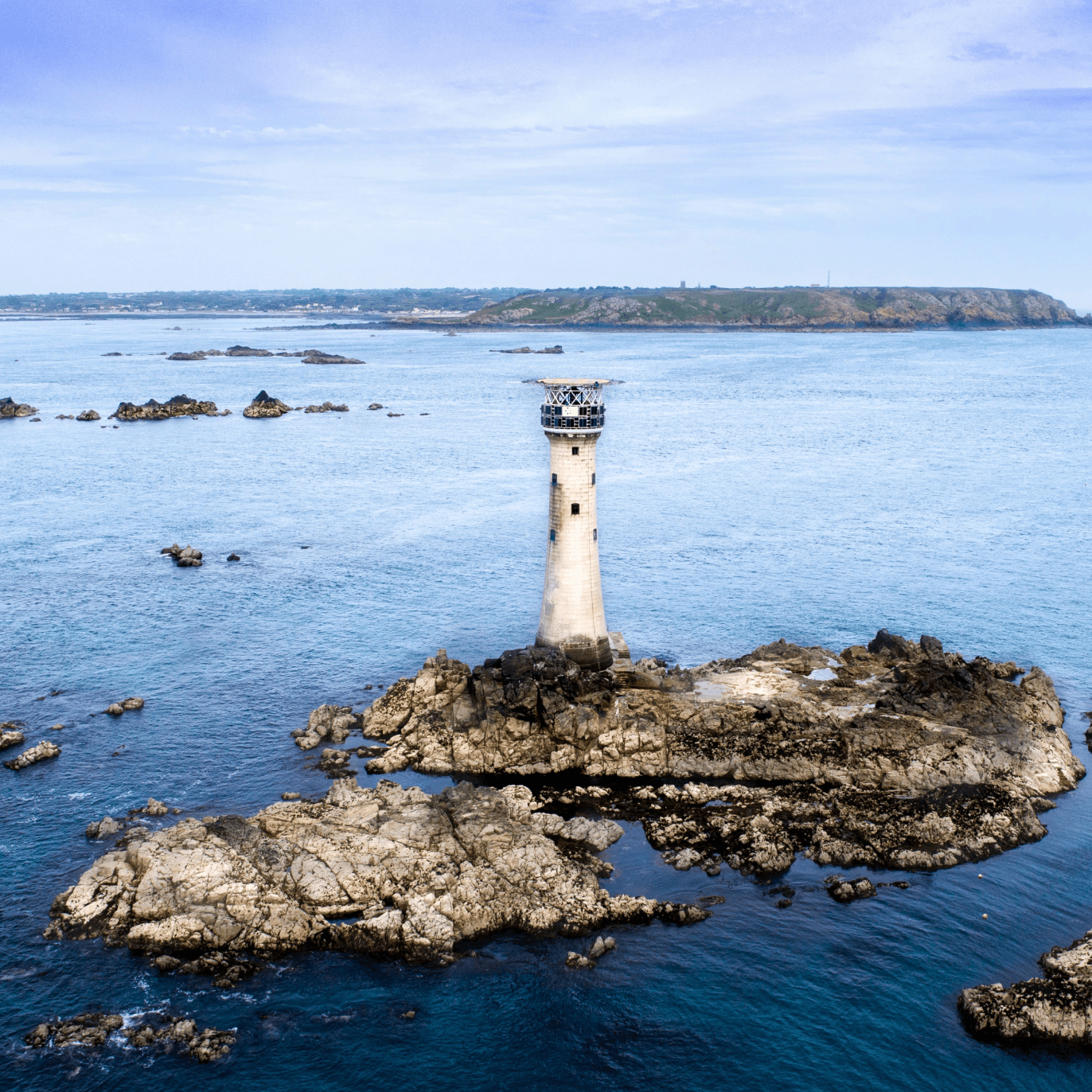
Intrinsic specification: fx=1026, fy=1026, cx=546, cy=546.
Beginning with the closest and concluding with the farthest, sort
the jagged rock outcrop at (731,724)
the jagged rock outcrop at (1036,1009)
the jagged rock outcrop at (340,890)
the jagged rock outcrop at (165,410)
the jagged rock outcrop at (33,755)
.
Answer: the jagged rock outcrop at (1036,1009)
the jagged rock outcrop at (340,890)
the jagged rock outcrop at (731,724)
the jagged rock outcrop at (33,755)
the jagged rock outcrop at (165,410)

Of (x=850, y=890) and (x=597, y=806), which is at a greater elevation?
(x=850, y=890)

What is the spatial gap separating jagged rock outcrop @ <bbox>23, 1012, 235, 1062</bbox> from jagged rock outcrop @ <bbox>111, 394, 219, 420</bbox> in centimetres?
13768

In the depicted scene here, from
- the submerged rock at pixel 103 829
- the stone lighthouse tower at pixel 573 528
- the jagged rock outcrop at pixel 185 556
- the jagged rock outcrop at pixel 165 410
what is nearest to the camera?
the submerged rock at pixel 103 829

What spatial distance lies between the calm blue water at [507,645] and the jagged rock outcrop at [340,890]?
999mm

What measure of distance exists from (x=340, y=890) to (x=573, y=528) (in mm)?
19824

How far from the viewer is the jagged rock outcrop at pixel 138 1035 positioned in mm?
27656

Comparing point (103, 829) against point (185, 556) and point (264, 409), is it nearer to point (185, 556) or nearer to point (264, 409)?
point (185, 556)

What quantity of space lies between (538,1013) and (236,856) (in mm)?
11560

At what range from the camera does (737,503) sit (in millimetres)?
94750

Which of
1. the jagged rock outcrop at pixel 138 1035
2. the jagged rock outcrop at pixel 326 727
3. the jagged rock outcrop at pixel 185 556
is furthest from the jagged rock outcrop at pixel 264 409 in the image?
the jagged rock outcrop at pixel 138 1035

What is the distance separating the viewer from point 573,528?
4712 centimetres

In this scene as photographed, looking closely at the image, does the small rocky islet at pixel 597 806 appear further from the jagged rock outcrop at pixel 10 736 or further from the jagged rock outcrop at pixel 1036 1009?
the jagged rock outcrop at pixel 10 736

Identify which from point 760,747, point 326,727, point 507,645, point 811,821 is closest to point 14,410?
→ point 507,645

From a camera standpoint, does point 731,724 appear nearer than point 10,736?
Yes
